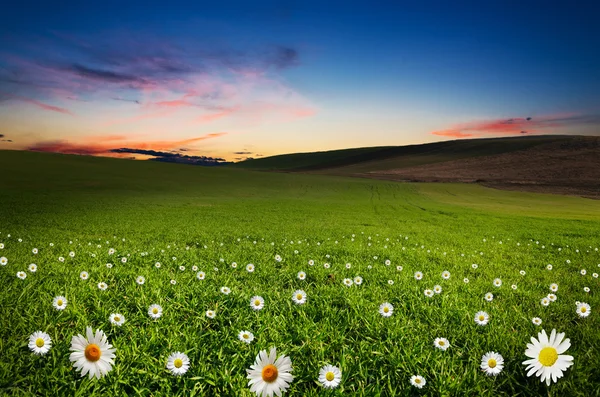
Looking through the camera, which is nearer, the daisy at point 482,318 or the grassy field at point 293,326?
the grassy field at point 293,326

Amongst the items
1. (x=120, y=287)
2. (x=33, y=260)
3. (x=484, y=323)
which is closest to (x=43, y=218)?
(x=33, y=260)

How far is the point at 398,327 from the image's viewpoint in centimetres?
361

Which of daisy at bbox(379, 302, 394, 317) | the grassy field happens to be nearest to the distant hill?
the grassy field

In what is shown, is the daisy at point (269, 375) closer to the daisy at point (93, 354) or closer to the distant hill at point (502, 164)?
the daisy at point (93, 354)

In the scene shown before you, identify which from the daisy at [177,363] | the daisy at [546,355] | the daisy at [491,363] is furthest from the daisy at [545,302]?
the daisy at [177,363]

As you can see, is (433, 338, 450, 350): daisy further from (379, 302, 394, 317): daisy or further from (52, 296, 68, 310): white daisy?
(52, 296, 68, 310): white daisy

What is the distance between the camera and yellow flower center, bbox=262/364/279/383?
2076 mm

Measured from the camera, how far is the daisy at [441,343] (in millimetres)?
3016

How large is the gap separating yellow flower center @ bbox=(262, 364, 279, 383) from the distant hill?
63.3m

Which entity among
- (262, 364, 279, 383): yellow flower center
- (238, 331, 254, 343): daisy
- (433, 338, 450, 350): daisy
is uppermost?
(262, 364, 279, 383): yellow flower center

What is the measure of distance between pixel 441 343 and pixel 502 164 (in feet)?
317

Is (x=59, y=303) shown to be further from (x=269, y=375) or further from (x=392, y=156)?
(x=392, y=156)

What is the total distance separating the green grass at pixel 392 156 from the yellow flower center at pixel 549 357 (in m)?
98.1

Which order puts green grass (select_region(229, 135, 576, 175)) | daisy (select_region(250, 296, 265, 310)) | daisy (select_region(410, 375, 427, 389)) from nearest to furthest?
daisy (select_region(410, 375, 427, 389)) → daisy (select_region(250, 296, 265, 310)) → green grass (select_region(229, 135, 576, 175))
